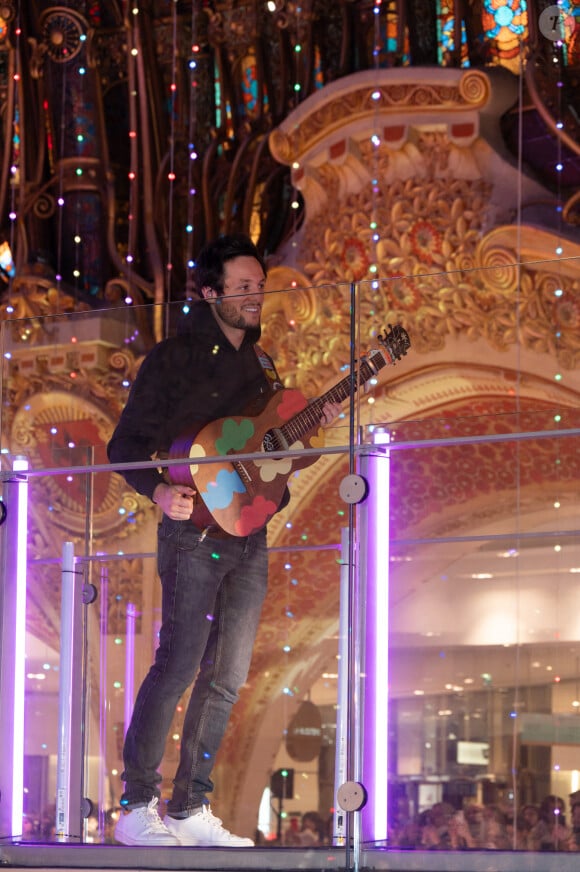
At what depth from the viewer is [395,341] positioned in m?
2.63

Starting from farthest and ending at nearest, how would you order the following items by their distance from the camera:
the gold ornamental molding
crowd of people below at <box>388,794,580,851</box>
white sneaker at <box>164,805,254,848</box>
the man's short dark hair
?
1. the gold ornamental molding
2. the man's short dark hair
3. white sneaker at <box>164,805,254,848</box>
4. crowd of people below at <box>388,794,580,851</box>

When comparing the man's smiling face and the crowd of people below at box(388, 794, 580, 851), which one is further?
the man's smiling face

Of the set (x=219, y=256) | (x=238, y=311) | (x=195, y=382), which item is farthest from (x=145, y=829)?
(x=219, y=256)

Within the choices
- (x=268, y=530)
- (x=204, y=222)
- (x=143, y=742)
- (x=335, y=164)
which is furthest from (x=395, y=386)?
(x=204, y=222)

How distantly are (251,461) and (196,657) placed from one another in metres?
0.36

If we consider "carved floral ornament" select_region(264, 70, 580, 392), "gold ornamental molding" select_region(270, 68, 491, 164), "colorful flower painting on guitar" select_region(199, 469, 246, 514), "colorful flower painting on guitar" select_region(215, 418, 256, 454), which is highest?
"gold ornamental molding" select_region(270, 68, 491, 164)

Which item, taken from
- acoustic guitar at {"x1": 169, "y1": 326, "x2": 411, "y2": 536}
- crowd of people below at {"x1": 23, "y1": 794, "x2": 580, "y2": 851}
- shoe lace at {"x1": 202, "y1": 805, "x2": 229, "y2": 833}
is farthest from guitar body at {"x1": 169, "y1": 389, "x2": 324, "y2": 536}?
crowd of people below at {"x1": 23, "y1": 794, "x2": 580, "y2": 851}

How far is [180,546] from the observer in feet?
8.93

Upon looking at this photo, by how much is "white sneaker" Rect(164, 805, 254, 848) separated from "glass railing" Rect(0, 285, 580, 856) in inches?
1.0

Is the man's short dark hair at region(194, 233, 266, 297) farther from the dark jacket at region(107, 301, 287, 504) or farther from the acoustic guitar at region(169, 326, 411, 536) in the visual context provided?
the acoustic guitar at region(169, 326, 411, 536)

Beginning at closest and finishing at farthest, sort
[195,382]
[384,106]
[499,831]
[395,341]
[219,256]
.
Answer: [499,831]
[395,341]
[195,382]
[219,256]
[384,106]

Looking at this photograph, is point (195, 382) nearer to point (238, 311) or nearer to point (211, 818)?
point (238, 311)

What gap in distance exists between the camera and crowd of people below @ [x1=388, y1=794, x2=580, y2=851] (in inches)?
94.8

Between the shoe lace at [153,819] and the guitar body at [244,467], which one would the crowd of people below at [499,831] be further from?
the guitar body at [244,467]
